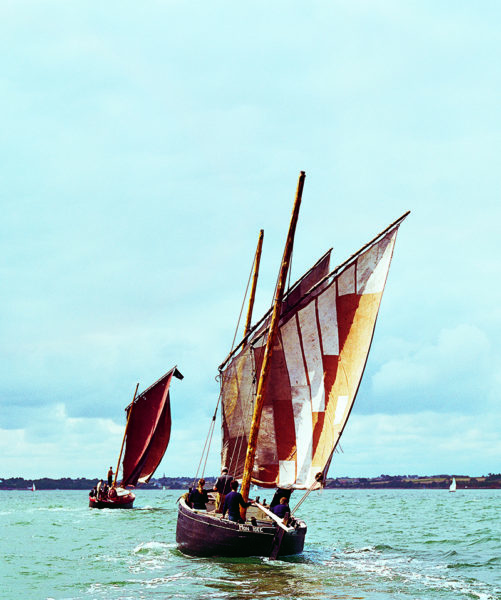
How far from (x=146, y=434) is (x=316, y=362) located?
40.6 m

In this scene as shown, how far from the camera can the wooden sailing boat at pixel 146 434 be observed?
61.2m

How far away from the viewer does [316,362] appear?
80.9 feet

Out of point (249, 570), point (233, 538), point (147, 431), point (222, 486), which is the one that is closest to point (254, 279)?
point (222, 486)

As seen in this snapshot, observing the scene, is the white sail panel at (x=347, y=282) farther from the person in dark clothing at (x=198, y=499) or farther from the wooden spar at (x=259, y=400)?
the person in dark clothing at (x=198, y=499)

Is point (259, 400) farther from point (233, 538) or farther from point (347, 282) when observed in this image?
point (347, 282)

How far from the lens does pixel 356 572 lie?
23094 millimetres

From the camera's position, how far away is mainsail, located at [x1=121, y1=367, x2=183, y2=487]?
6111cm

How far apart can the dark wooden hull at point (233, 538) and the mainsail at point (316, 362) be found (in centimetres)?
190

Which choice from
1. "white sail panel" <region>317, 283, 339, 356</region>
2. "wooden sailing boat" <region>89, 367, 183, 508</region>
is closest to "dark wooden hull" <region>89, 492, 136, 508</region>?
"wooden sailing boat" <region>89, 367, 183, 508</region>

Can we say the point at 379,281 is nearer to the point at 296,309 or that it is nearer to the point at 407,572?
the point at 296,309

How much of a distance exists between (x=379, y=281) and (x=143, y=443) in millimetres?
42998

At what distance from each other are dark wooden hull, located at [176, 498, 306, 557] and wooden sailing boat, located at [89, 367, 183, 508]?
35.9m

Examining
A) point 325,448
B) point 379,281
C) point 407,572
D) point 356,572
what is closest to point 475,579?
point 407,572

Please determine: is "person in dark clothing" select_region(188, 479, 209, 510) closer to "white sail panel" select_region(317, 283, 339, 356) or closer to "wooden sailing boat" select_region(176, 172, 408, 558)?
"wooden sailing boat" select_region(176, 172, 408, 558)
